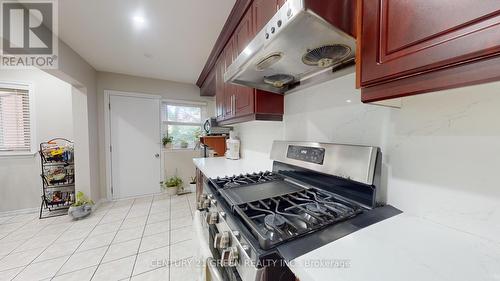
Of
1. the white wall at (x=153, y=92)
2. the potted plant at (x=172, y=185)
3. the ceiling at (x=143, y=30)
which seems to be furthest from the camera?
the potted plant at (x=172, y=185)

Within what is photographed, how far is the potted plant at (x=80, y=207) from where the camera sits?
2.41 m

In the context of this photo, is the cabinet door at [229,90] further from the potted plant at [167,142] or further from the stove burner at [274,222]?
the potted plant at [167,142]

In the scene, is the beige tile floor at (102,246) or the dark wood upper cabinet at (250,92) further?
the beige tile floor at (102,246)

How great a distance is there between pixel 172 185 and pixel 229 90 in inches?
98.7

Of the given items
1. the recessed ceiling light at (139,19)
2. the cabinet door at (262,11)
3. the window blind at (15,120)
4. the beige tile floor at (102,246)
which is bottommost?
the beige tile floor at (102,246)

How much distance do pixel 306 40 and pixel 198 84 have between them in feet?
10.8

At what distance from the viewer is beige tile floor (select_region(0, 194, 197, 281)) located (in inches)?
59.9

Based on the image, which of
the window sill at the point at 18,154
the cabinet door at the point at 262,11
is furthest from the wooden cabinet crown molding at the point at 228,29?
the window sill at the point at 18,154

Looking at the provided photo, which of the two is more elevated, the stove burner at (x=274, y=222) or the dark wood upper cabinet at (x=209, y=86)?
the dark wood upper cabinet at (x=209, y=86)

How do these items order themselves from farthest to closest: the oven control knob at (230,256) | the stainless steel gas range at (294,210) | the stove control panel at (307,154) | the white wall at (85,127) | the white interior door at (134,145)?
the white interior door at (134,145) < the white wall at (85,127) < the stove control panel at (307,154) < the oven control knob at (230,256) < the stainless steel gas range at (294,210)

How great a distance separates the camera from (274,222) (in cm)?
61

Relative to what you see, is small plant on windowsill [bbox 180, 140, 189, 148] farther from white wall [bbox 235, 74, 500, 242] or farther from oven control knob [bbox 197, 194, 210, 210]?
white wall [bbox 235, 74, 500, 242]

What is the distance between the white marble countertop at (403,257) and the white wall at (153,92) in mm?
3559

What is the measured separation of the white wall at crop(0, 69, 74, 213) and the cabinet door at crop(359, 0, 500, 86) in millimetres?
3983
